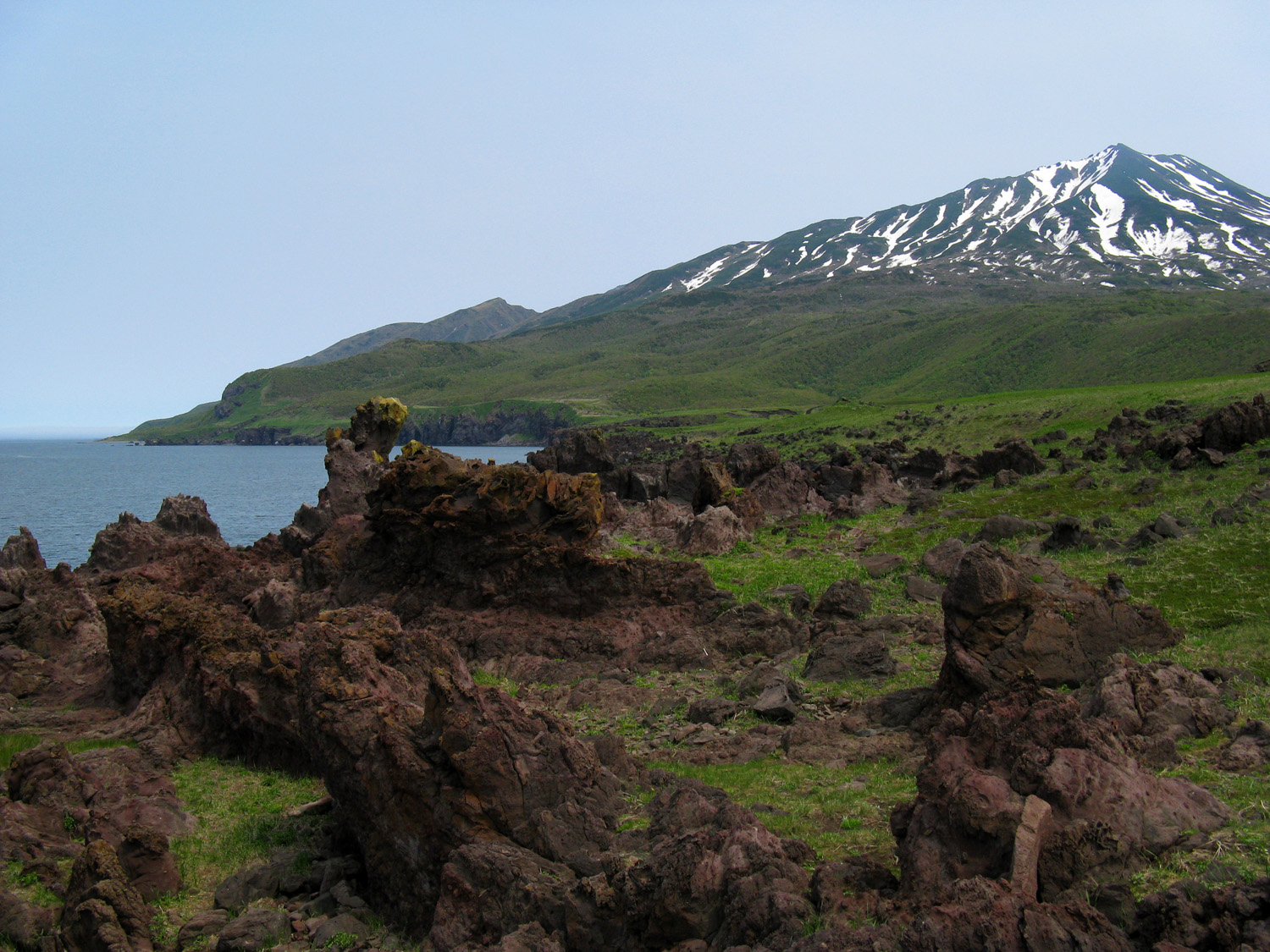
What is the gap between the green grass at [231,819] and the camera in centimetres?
1121

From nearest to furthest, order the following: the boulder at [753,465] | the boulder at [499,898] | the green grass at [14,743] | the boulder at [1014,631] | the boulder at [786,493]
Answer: the boulder at [499,898], the boulder at [1014,631], the green grass at [14,743], the boulder at [786,493], the boulder at [753,465]

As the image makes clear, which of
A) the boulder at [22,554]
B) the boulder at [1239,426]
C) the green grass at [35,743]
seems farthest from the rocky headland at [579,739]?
the boulder at [1239,426]

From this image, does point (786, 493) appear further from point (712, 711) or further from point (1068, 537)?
point (712, 711)

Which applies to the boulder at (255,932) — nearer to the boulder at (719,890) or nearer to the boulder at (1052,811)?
the boulder at (719,890)

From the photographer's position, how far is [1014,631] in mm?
13680

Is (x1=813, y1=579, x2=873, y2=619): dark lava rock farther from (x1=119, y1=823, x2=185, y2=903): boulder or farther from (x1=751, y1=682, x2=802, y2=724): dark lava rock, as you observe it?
(x1=119, y1=823, x2=185, y2=903): boulder

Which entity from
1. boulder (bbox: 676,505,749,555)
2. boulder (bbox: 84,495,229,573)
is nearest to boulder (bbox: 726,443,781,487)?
boulder (bbox: 676,505,749,555)

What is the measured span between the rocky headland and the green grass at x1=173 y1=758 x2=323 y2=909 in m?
0.31

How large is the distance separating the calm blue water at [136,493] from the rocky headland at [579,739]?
1289 inches

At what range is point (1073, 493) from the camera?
30734 mm

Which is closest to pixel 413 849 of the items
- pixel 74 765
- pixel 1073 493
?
pixel 74 765

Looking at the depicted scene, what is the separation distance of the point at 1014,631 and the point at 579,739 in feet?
22.1

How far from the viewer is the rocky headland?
7.57 meters

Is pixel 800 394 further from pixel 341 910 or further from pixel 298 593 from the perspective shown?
pixel 341 910
